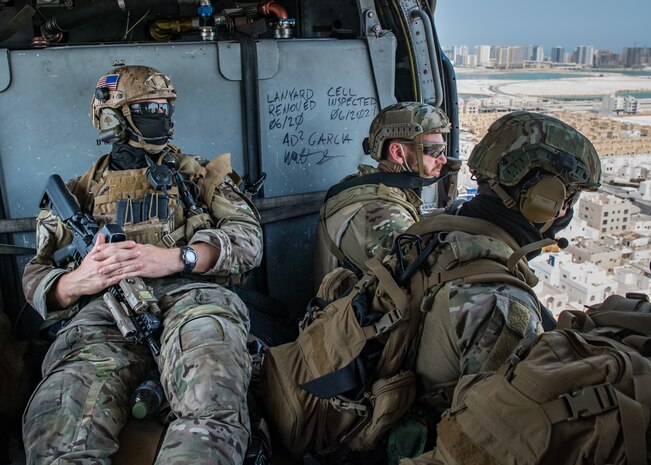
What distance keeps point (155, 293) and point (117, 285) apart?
0.55ft

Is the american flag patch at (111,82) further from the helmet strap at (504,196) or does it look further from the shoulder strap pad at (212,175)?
the helmet strap at (504,196)

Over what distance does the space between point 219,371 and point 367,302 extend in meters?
0.50

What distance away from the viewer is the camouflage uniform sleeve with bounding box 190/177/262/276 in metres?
2.38

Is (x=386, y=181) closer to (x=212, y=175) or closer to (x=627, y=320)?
(x=212, y=175)

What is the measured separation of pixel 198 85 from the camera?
9.97ft

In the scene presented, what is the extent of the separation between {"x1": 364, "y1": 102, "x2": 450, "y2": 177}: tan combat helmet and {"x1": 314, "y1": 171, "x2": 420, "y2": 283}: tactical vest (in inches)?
9.6

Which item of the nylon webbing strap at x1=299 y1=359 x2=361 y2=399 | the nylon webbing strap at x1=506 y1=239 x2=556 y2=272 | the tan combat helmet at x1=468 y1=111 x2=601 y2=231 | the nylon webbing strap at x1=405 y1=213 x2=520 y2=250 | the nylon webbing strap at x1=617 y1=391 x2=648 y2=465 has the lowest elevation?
the nylon webbing strap at x1=299 y1=359 x2=361 y2=399

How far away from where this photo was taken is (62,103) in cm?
286

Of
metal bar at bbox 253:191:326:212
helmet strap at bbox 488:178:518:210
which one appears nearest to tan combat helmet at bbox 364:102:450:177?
metal bar at bbox 253:191:326:212

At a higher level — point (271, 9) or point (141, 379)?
point (271, 9)

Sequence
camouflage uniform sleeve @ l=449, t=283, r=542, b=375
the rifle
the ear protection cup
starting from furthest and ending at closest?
the rifle → the ear protection cup → camouflage uniform sleeve @ l=449, t=283, r=542, b=375

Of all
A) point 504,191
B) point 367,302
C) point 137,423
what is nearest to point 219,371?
point 137,423

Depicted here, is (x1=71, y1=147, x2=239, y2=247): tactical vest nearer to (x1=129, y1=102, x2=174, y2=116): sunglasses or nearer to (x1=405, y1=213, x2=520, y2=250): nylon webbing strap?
(x1=129, y1=102, x2=174, y2=116): sunglasses

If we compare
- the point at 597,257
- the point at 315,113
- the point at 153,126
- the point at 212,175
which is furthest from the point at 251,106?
the point at 597,257
